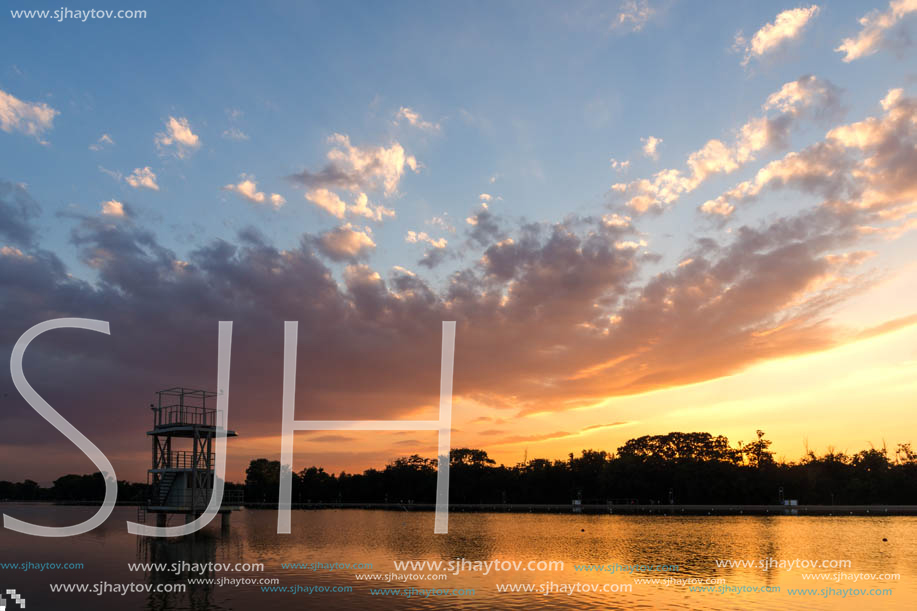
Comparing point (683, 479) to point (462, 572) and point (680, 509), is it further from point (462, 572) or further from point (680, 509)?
point (462, 572)

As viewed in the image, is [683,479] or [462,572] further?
[683,479]

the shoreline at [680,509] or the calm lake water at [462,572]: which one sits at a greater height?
the calm lake water at [462,572]

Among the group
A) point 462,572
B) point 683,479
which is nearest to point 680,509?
point 683,479

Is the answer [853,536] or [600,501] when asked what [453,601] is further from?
[600,501]

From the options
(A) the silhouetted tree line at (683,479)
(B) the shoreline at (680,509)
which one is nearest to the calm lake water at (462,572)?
(B) the shoreline at (680,509)

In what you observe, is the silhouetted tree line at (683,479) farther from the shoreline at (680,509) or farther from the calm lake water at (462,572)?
the calm lake water at (462,572)

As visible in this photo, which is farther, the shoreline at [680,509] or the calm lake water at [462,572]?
the shoreline at [680,509]

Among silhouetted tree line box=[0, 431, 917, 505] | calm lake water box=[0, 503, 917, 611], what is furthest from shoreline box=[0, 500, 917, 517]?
calm lake water box=[0, 503, 917, 611]

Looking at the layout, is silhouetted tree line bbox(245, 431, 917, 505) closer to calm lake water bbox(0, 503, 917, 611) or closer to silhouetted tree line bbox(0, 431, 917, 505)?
silhouetted tree line bbox(0, 431, 917, 505)

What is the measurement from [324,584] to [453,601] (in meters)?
7.66

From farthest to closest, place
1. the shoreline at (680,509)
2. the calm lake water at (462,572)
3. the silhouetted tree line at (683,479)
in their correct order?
the silhouetted tree line at (683,479) → the shoreline at (680,509) → the calm lake water at (462,572)

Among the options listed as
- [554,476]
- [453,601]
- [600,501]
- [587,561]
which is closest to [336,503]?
[554,476]

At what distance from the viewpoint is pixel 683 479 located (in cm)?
16700

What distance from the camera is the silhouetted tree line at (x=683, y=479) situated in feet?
540
